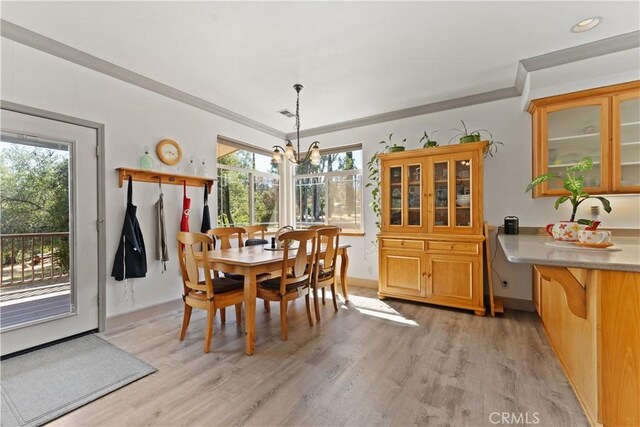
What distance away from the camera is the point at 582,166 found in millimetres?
2473

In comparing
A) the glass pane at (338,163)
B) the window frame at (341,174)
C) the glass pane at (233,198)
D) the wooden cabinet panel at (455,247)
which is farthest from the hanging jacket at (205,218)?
the wooden cabinet panel at (455,247)

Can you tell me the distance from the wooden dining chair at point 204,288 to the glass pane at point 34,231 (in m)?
1.11

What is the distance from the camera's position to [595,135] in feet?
9.08

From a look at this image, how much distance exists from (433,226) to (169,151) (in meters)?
3.24

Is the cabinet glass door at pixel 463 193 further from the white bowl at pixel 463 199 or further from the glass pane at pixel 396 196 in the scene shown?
the glass pane at pixel 396 196

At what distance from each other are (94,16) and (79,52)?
0.64 meters

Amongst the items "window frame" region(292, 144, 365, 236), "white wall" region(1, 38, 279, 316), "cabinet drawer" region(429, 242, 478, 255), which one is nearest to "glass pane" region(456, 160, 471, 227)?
"cabinet drawer" region(429, 242, 478, 255)

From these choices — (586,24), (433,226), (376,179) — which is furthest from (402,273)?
(586,24)

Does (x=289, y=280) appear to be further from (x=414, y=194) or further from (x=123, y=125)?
(x=123, y=125)

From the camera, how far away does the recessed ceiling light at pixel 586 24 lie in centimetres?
221

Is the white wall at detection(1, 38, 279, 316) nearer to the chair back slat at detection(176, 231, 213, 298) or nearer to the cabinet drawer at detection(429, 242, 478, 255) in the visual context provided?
the chair back slat at detection(176, 231, 213, 298)

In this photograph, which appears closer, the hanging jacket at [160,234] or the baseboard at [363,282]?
the hanging jacket at [160,234]

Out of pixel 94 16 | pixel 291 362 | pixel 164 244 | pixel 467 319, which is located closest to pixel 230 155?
pixel 164 244

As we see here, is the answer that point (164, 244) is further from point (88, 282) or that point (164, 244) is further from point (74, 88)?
point (74, 88)
